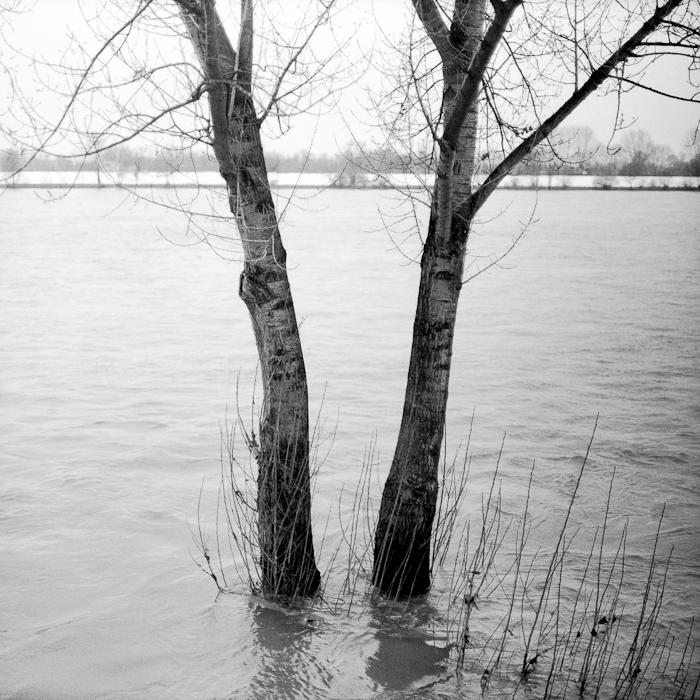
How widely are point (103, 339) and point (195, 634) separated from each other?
47.0 feet

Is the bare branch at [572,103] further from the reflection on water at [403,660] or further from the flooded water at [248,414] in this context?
the reflection on water at [403,660]

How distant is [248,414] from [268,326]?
714cm

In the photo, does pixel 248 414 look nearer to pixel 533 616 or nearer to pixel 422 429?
pixel 533 616

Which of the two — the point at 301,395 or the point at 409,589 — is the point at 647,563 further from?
the point at 301,395

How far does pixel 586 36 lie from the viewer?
5691mm

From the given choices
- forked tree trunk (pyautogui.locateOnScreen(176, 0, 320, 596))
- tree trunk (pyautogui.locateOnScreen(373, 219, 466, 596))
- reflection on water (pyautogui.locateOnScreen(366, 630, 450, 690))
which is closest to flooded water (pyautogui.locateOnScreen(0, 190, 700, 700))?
reflection on water (pyautogui.locateOnScreen(366, 630, 450, 690))

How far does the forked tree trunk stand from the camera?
5.43 m

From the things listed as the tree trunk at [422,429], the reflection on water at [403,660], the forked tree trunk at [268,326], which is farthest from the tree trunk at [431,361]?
the forked tree trunk at [268,326]

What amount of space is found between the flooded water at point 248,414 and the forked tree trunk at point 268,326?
0.34 m

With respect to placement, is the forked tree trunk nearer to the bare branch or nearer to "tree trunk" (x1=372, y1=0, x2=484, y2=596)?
"tree trunk" (x1=372, y1=0, x2=484, y2=596)

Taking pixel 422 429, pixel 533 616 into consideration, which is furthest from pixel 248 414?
pixel 422 429

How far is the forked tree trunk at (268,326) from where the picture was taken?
5.43 metres

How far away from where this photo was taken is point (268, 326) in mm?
5758

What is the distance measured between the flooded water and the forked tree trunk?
1.12 ft
